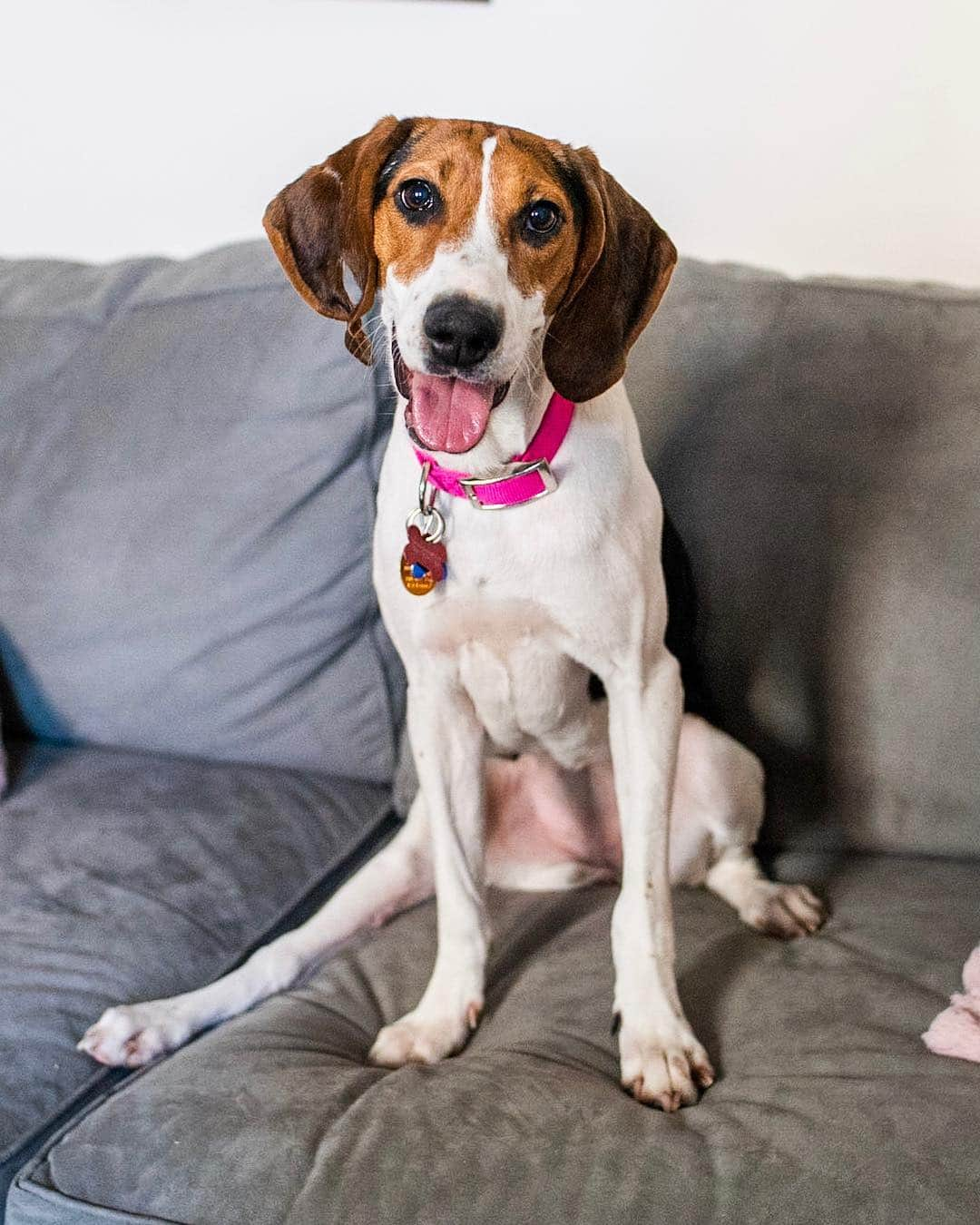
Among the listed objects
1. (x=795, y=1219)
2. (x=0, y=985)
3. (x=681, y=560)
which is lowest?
(x=0, y=985)

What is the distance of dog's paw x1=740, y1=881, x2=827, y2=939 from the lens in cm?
190

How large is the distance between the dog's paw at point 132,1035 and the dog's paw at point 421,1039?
265 mm

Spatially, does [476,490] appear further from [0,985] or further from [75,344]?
[75,344]

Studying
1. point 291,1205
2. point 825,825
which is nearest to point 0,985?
point 291,1205

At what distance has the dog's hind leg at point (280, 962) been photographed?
1.72 metres

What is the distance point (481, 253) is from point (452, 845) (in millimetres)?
815

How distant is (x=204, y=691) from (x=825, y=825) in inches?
42.9

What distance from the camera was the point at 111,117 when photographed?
296 centimetres

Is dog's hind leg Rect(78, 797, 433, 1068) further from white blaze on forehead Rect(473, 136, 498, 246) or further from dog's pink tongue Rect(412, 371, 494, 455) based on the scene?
white blaze on forehead Rect(473, 136, 498, 246)

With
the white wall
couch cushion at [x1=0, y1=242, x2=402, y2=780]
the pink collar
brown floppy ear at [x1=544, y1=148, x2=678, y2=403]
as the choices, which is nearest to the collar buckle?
the pink collar

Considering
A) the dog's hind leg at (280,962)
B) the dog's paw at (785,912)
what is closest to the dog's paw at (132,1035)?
the dog's hind leg at (280,962)

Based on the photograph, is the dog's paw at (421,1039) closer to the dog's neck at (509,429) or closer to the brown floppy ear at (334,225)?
the dog's neck at (509,429)

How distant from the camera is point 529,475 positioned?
5.34 ft

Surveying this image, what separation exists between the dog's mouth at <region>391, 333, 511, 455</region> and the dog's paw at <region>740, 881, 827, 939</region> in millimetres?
855
